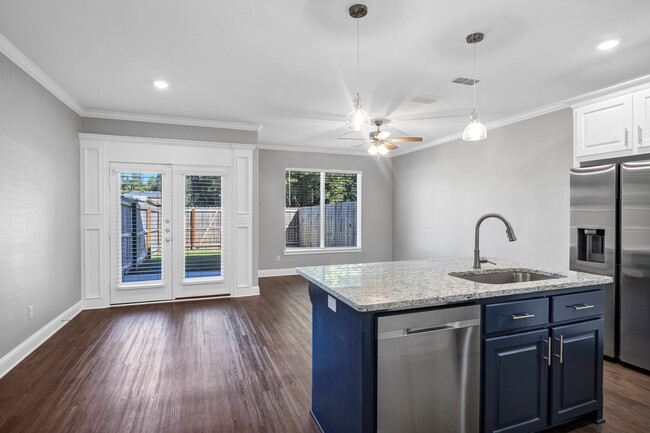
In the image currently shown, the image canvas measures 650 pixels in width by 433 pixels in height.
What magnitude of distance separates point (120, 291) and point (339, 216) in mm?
4464

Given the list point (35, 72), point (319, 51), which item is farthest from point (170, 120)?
point (319, 51)

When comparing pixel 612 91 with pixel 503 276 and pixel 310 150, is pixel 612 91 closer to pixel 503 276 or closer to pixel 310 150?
pixel 503 276

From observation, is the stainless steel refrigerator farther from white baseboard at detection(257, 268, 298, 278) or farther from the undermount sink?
white baseboard at detection(257, 268, 298, 278)

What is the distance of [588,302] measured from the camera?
218 cm

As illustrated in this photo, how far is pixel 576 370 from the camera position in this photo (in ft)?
7.01

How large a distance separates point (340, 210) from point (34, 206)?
215 inches

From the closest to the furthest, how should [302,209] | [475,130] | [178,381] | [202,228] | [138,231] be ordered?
[475,130] → [178,381] → [138,231] → [202,228] → [302,209]

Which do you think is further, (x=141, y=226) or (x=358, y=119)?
(x=141, y=226)

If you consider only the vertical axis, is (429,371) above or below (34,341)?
above

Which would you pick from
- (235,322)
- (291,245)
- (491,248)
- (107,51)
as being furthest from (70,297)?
(491,248)

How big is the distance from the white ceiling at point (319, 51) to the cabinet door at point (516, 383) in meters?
2.14

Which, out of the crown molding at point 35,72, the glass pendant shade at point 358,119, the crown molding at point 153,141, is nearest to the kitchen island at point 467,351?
the glass pendant shade at point 358,119

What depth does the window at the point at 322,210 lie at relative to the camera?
7480mm

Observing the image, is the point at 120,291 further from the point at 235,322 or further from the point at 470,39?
the point at 470,39
